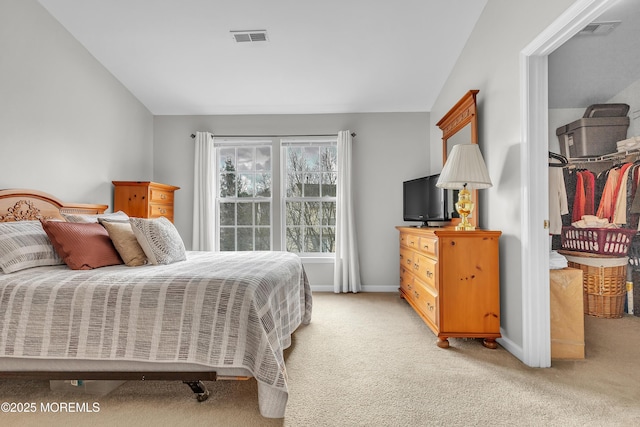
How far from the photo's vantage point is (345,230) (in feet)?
14.7

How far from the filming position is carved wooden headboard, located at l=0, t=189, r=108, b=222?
94.8 inches

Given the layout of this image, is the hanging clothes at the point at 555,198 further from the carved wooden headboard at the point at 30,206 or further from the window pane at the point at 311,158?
the carved wooden headboard at the point at 30,206

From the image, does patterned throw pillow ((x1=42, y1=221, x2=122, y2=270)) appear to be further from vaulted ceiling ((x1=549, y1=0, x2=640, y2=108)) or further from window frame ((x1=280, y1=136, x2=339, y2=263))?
vaulted ceiling ((x1=549, y1=0, x2=640, y2=108))

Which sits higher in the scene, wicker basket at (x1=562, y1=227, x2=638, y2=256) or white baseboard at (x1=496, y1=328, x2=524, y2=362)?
wicker basket at (x1=562, y1=227, x2=638, y2=256)

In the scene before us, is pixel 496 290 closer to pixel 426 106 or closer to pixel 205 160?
pixel 426 106

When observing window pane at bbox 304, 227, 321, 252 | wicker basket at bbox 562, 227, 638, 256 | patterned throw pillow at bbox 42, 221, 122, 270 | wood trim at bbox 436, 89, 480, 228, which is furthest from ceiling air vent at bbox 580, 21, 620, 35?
patterned throw pillow at bbox 42, 221, 122, 270

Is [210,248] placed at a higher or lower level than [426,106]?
lower

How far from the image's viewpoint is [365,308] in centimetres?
368

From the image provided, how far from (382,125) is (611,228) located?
106 inches

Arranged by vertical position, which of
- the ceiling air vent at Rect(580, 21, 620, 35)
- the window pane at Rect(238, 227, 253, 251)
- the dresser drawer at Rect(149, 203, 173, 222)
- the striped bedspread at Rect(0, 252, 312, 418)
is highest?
the ceiling air vent at Rect(580, 21, 620, 35)

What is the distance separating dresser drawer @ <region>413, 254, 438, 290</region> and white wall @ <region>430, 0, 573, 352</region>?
485 millimetres

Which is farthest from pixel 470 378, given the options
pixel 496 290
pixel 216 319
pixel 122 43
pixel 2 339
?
pixel 122 43

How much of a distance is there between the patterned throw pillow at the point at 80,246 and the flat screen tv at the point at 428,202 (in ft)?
9.11

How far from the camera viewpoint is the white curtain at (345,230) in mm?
4434
